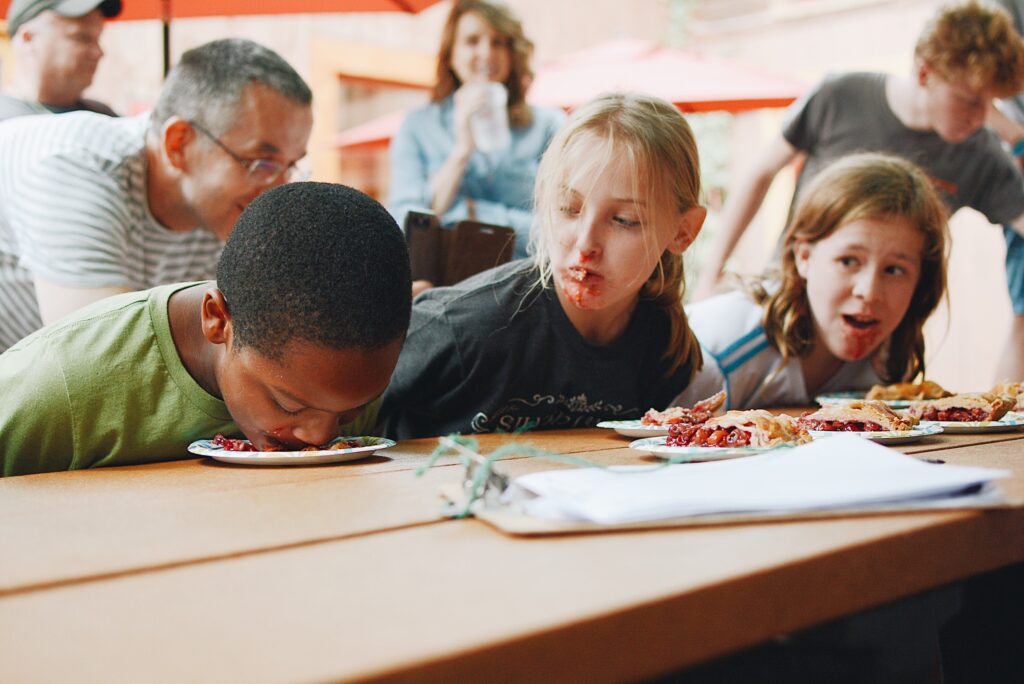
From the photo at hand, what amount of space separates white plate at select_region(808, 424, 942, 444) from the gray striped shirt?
1.36 metres

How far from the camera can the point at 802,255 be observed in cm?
242

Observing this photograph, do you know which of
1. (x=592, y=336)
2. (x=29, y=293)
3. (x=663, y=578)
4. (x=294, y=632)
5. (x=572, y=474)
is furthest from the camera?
(x=29, y=293)

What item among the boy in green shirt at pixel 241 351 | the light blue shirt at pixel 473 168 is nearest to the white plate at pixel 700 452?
the boy in green shirt at pixel 241 351

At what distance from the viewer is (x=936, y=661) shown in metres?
1.10

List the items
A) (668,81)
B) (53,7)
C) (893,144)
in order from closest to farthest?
(53,7)
(893,144)
(668,81)

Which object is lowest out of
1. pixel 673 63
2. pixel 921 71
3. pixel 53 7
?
pixel 53 7

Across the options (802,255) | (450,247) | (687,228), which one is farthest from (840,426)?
(450,247)

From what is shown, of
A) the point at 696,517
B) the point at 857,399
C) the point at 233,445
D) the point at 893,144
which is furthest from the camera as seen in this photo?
the point at 893,144

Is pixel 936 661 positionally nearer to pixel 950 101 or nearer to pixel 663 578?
pixel 663 578

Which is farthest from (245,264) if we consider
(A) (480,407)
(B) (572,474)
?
(A) (480,407)

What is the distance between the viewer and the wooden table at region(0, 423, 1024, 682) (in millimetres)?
581

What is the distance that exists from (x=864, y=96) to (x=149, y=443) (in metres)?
2.51

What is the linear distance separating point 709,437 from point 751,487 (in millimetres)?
482

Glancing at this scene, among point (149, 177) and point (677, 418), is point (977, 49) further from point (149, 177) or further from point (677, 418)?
point (149, 177)
